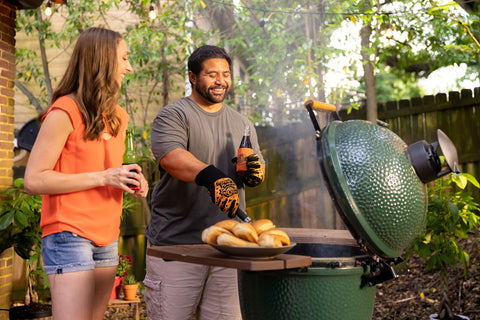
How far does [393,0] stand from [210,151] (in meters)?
3.92

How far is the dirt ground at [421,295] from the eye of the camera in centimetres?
449

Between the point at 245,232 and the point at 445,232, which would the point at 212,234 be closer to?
the point at 245,232

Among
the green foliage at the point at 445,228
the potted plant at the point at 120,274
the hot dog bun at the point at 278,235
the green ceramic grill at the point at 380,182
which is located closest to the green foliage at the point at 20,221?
the potted plant at the point at 120,274

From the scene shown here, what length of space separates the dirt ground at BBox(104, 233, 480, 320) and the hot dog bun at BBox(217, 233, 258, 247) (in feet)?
10.6

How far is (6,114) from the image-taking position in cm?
440

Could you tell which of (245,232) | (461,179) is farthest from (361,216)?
(461,179)

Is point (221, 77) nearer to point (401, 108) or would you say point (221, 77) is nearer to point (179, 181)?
point (179, 181)

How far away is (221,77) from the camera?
253 centimetres

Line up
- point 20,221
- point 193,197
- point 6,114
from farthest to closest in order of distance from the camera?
point 6,114 → point 20,221 → point 193,197

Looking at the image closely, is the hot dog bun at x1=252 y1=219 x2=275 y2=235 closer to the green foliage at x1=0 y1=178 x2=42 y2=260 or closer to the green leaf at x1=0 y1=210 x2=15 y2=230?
the green foliage at x1=0 y1=178 x2=42 y2=260

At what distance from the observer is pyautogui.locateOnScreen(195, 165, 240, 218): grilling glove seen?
2018 millimetres

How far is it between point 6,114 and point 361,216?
3.60m

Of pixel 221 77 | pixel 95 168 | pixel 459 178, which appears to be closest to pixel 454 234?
pixel 459 178

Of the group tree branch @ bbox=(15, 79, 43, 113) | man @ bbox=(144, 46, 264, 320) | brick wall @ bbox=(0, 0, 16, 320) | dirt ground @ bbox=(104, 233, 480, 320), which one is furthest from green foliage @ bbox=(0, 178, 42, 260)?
tree branch @ bbox=(15, 79, 43, 113)
